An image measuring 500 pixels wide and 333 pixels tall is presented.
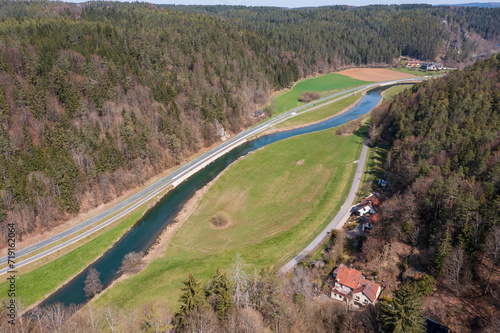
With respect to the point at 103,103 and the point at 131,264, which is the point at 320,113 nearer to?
the point at 103,103

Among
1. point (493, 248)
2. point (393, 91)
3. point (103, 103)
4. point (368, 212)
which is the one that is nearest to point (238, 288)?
point (493, 248)

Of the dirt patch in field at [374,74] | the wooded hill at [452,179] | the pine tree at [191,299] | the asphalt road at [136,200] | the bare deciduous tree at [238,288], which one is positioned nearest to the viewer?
the pine tree at [191,299]

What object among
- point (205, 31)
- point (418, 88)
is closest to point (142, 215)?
point (418, 88)

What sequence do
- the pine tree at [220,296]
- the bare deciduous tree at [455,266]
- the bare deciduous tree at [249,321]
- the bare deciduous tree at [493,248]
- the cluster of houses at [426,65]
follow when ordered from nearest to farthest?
the bare deciduous tree at [249,321]
the pine tree at [220,296]
the bare deciduous tree at [493,248]
the bare deciduous tree at [455,266]
the cluster of houses at [426,65]

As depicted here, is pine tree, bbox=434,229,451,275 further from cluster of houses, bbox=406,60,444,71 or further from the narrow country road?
cluster of houses, bbox=406,60,444,71

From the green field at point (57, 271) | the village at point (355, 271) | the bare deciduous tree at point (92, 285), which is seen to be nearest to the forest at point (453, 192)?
the village at point (355, 271)

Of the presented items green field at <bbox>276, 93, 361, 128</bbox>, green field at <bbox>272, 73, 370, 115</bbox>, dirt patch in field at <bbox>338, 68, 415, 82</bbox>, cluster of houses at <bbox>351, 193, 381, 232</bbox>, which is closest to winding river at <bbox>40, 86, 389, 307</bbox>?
green field at <bbox>276, 93, 361, 128</bbox>

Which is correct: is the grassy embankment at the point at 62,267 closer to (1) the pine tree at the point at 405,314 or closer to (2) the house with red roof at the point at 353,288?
(2) the house with red roof at the point at 353,288
